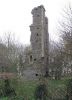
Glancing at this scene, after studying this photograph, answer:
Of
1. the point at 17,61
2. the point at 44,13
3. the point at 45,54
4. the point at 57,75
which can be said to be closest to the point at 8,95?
the point at 57,75

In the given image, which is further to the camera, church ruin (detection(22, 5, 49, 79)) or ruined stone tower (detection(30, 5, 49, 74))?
ruined stone tower (detection(30, 5, 49, 74))

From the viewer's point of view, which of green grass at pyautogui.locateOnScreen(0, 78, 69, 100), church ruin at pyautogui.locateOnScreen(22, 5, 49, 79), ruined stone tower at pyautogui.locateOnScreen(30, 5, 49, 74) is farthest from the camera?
ruined stone tower at pyautogui.locateOnScreen(30, 5, 49, 74)

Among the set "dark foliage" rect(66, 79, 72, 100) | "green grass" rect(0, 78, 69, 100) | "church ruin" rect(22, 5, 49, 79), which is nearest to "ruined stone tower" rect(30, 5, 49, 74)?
"church ruin" rect(22, 5, 49, 79)

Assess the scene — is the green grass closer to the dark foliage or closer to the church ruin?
the dark foliage

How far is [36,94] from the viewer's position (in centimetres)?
1164

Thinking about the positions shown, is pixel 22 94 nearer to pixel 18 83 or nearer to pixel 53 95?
pixel 18 83

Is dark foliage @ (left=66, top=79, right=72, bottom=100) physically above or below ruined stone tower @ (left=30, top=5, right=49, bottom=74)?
below

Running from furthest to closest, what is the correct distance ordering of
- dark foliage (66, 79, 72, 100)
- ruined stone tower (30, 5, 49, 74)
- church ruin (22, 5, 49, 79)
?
ruined stone tower (30, 5, 49, 74) < church ruin (22, 5, 49, 79) < dark foliage (66, 79, 72, 100)

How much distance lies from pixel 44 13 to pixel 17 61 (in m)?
13.3

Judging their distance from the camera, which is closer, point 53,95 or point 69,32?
point 53,95

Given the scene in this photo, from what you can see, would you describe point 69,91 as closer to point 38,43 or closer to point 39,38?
point 38,43

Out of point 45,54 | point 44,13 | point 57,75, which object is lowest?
point 57,75

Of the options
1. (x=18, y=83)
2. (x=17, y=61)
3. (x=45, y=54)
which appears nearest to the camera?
(x=18, y=83)

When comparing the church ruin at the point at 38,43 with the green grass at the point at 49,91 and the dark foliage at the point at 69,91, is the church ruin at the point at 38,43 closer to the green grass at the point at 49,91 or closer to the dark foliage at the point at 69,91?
the green grass at the point at 49,91
